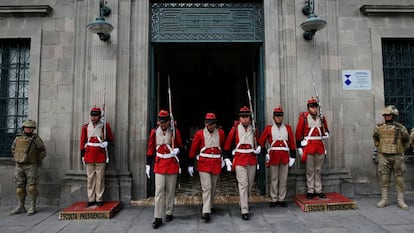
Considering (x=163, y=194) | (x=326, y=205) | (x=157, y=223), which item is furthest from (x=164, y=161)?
(x=326, y=205)

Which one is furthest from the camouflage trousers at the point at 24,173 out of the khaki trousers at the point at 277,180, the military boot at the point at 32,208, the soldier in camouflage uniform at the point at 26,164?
the khaki trousers at the point at 277,180

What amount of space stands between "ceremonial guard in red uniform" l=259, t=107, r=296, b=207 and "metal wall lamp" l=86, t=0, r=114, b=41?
165 inches

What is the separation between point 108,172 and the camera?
708 centimetres

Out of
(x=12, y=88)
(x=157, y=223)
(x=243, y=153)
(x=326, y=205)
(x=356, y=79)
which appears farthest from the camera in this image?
(x=12, y=88)

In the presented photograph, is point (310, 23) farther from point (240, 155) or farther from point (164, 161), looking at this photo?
point (164, 161)

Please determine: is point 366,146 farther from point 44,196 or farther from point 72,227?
point 44,196

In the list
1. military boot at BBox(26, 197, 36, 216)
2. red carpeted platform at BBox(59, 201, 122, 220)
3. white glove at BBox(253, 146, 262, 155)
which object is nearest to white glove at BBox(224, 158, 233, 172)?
white glove at BBox(253, 146, 262, 155)

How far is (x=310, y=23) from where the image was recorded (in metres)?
6.77

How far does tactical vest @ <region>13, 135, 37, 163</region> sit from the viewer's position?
21.8ft

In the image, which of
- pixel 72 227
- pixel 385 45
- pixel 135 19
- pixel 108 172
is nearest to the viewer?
pixel 72 227

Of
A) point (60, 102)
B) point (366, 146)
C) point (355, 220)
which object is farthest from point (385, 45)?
point (60, 102)

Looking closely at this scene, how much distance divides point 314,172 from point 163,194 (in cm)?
343

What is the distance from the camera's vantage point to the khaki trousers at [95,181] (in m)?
6.59

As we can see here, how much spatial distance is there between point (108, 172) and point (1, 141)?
3136 mm
